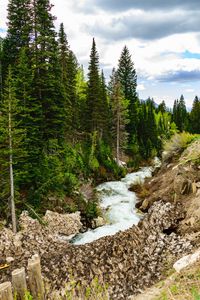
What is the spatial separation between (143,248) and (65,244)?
4.16 metres

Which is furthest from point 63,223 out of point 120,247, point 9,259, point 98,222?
point 120,247

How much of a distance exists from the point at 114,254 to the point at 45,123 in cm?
1161

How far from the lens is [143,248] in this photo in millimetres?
14250

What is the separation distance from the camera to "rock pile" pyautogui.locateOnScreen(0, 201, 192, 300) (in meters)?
12.2

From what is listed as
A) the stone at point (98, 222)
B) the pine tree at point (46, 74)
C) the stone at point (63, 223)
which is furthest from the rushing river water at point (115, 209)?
the pine tree at point (46, 74)

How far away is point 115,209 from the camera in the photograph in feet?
72.2

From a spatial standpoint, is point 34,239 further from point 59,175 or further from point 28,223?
point 59,175

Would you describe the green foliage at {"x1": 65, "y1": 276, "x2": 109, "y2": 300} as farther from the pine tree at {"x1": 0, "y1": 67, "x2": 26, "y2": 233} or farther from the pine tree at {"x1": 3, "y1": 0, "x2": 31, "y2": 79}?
the pine tree at {"x1": 3, "y1": 0, "x2": 31, "y2": 79}

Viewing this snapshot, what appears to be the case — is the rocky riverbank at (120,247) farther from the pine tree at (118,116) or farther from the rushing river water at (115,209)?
the pine tree at (118,116)

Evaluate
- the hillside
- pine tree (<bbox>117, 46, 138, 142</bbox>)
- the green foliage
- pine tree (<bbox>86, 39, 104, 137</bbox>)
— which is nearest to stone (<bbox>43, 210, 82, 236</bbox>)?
the hillside

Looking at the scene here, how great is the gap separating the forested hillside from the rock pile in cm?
279

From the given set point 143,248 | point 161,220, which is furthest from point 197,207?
point 143,248

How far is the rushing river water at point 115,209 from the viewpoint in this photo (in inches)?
706

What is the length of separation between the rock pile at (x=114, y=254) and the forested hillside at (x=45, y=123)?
2.79 metres
